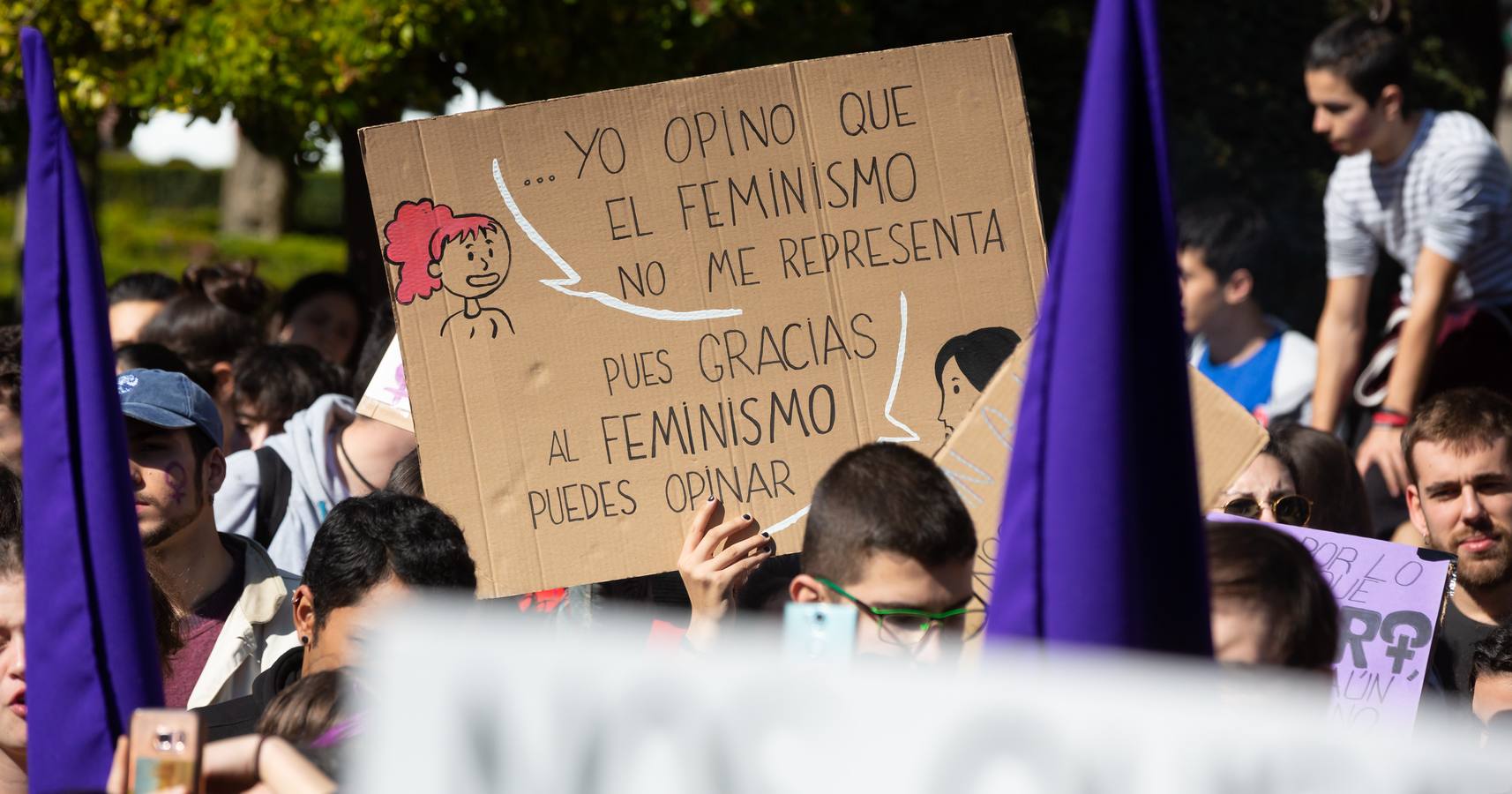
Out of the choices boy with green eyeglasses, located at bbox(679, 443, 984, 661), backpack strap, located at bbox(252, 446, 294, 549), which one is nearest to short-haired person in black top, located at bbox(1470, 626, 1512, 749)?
boy with green eyeglasses, located at bbox(679, 443, 984, 661)

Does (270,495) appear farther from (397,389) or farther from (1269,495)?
(1269,495)

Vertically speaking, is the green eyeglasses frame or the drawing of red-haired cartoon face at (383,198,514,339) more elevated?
the drawing of red-haired cartoon face at (383,198,514,339)

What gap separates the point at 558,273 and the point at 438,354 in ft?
0.90

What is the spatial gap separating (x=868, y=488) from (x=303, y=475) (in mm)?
2079

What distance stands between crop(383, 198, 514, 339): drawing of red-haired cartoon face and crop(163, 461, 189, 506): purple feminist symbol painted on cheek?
0.73 metres

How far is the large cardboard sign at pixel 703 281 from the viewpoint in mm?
3143

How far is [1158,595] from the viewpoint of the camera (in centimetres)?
163

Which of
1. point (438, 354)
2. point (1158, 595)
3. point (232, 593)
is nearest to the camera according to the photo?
point (1158, 595)

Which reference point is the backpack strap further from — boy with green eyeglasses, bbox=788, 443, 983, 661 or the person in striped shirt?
the person in striped shirt

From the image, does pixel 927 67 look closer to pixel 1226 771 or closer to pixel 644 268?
pixel 644 268

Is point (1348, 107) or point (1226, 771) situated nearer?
point (1226, 771)

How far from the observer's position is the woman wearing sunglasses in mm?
3520

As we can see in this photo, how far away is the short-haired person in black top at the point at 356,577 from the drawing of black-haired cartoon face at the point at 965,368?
36.8 inches

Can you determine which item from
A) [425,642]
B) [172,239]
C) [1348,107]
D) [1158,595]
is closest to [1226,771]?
[1158,595]
